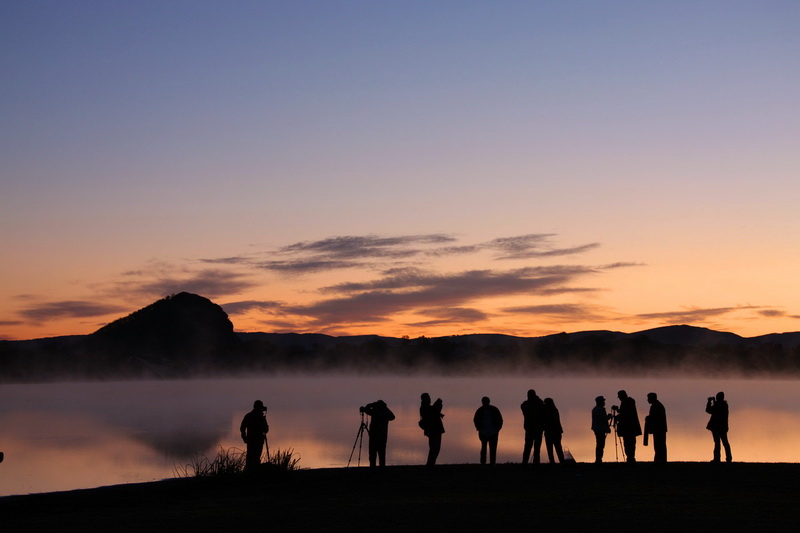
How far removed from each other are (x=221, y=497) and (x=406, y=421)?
64.6m

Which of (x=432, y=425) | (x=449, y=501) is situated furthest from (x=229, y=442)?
(x=449, y=501)

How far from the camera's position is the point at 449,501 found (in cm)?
1647

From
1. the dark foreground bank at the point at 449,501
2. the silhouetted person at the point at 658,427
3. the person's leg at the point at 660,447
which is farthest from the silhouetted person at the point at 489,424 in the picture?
the person's leg at the point at 660,447

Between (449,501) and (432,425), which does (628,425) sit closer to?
(432,425)

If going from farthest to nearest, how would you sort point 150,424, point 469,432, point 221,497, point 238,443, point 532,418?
point 150,424
point 469,432
point 238,443
point 532,418
point 221,497

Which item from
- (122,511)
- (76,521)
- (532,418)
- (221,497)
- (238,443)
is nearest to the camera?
(76,521)

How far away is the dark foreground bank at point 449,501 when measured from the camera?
46.0 ft

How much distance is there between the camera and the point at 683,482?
60.3 ft

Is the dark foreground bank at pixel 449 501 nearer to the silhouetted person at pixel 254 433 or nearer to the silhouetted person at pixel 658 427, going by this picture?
the silhouetted person at pixel 254 433

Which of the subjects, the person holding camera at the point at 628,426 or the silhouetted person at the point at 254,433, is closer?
the silhouetted person at the point at 254,433

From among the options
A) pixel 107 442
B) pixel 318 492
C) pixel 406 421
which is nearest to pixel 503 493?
pixel 318 492

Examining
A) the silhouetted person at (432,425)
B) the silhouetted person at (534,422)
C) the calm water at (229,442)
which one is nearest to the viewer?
the silhouetted person at (534,422)

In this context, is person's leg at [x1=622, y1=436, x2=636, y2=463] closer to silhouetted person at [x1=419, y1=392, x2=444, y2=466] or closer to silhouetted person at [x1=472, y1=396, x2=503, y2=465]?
A: silhouetted person at [x1=472, y1=396, x2=503, y2=465]

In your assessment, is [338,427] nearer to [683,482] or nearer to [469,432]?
[469,432]
